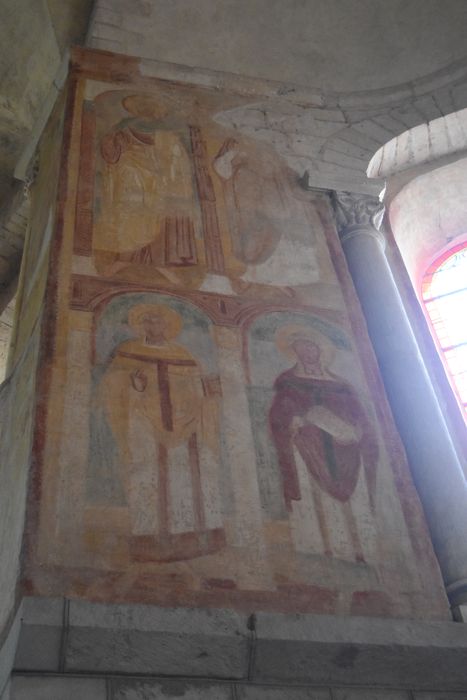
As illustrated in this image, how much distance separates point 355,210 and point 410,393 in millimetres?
2022

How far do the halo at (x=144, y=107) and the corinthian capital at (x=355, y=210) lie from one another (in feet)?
5.64

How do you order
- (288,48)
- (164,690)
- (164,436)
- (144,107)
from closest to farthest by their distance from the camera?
1. (164,690)
2. (164,436)
3. (144,107)
4. (288,48)

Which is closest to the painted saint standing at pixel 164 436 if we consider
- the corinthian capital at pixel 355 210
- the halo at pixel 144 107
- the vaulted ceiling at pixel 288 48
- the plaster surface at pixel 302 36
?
the corinthian capital at pixel 355 210

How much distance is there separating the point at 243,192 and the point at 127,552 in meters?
3.60

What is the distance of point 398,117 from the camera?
26.1 ft

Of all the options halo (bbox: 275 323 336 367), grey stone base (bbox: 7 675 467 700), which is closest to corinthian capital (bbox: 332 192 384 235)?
halo (bbox: 275 323 336 367)

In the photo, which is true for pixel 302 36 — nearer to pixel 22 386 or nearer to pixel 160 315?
pixel 160 315

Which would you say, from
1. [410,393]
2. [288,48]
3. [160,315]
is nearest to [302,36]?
[288,48]

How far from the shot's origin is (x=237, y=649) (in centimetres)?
368

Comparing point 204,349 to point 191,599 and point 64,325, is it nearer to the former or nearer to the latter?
point 64,325

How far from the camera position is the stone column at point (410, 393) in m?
4.71

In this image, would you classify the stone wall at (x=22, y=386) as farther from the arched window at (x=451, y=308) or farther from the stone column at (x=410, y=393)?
the arched window at (x=451, y=308)

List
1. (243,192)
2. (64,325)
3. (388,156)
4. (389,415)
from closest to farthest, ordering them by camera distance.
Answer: (64,325)
(389,415)
(243,192)
(388,156)

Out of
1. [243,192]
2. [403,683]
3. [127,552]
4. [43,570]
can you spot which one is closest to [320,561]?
[403,683]
